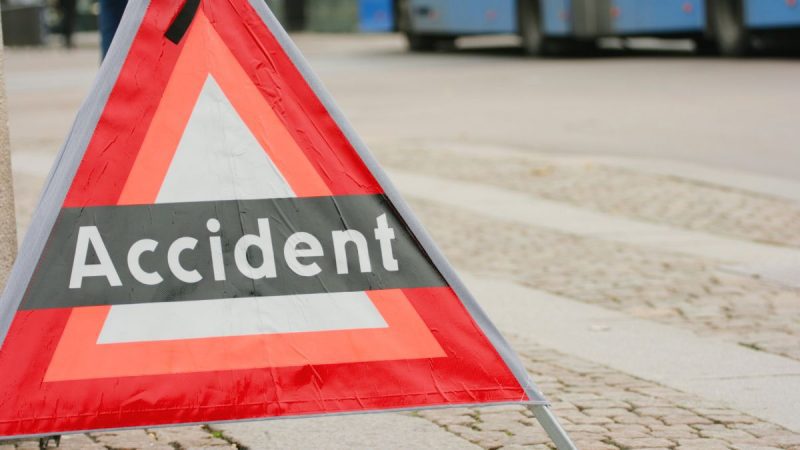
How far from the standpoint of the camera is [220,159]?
133 inches

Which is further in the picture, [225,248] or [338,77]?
[338,77]

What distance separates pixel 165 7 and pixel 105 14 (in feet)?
5.92

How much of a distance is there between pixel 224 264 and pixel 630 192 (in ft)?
21.7

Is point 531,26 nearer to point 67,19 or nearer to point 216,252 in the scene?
point 67,19

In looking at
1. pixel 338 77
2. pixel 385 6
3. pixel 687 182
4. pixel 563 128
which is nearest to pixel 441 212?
pixel 687 182

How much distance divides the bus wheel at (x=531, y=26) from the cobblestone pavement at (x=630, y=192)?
14.0 metres

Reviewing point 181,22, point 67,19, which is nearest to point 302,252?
point 181,22

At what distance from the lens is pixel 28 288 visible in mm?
3221

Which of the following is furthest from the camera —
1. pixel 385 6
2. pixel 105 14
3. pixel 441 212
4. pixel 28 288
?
pixel 385 6

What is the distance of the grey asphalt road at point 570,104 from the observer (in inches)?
496

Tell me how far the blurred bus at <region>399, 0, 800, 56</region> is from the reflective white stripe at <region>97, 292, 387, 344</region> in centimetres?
1785

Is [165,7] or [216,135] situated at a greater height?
[165,7]

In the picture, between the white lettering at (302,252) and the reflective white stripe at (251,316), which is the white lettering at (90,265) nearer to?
the reflective white stripe at (251,316)

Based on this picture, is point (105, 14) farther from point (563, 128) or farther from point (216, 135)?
point (563, 128)
